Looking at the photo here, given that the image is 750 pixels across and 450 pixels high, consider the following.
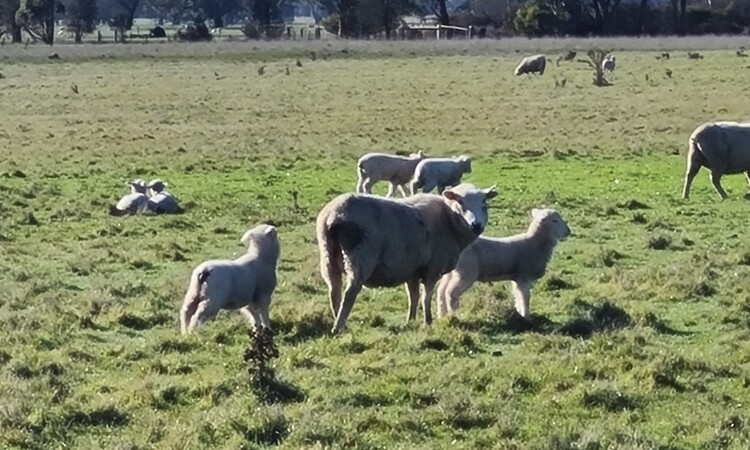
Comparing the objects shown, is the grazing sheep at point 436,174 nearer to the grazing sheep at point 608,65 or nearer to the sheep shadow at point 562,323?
the sheep shadow at point 562,323

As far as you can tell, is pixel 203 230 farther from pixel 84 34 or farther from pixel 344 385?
pixel 84 34

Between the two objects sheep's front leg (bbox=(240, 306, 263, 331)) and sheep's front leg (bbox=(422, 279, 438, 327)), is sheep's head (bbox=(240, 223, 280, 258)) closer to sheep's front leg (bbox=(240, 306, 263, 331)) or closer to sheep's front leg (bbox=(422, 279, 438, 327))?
sheep's front leg (bbox=(240, 306, 263, 331))

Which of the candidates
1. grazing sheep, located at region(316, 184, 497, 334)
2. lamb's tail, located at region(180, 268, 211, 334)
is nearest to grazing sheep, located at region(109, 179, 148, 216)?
grazing sheep, located at region(316, 184, 497, 334)

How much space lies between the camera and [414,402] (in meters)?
9.09

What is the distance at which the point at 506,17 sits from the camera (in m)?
104

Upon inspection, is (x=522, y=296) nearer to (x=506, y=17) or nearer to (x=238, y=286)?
(x=238, y=286)

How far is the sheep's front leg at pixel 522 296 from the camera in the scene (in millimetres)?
12055

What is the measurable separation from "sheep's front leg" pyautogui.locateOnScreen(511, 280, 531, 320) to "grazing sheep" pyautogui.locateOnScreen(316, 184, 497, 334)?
2.43 ft

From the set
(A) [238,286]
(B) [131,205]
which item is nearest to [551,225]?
(A) [238,286]

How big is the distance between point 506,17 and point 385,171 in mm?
85771

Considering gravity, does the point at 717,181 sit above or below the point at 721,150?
below

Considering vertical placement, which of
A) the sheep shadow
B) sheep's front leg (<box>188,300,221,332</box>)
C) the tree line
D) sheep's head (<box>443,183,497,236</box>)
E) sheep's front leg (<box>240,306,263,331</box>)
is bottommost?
the sheep shadow

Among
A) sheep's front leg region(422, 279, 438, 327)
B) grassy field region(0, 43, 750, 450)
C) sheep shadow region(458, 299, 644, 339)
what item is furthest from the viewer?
sheep's front leg region(422, 279, 438, 327)

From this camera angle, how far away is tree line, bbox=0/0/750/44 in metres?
93.4
